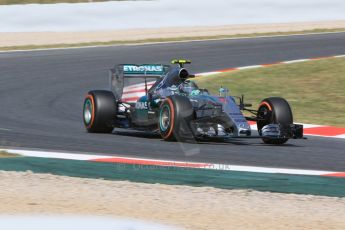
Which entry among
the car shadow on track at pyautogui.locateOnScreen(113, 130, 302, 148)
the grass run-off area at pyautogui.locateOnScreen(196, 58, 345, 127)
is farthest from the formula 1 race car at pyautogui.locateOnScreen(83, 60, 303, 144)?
the grass run-off area at pyautogui.locateOnScreen(196, 58, 345, 127)

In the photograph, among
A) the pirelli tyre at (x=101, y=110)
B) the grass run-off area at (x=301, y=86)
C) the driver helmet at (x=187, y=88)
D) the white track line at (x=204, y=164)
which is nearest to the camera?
the white track line at (x=204, y=164)

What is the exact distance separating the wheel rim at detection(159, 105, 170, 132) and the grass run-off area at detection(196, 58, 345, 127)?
10.4 ft

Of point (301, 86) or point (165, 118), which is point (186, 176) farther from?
point (301, 86)

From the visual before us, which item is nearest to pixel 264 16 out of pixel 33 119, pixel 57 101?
pixel 57 101

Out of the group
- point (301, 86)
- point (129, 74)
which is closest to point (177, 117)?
point (129, 74)

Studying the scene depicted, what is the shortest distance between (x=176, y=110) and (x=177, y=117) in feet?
0.28

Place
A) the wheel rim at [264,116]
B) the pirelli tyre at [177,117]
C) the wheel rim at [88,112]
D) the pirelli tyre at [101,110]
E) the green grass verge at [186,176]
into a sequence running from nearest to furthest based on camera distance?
the green grass verge at [186,176] < the pirelli tyre at [177,117] < the wheel rim at [264,116] < the pirelli tyre at [101,110] < the wheel rim at [88,112]

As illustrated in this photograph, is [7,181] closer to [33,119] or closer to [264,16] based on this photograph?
[33,119]

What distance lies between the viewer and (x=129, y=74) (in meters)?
13.0

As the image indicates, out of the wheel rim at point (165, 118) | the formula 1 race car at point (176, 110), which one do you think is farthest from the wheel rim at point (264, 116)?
the wheel rim at point (165, 118)

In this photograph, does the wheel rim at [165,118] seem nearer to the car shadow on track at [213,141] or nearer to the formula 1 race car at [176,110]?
the formula 1 race car at [176,110]

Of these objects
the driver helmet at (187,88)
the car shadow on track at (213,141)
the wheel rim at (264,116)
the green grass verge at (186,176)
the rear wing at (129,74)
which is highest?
the rear wing at (129,74)

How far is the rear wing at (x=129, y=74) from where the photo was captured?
13.0 m

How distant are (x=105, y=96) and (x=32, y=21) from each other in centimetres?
1592
